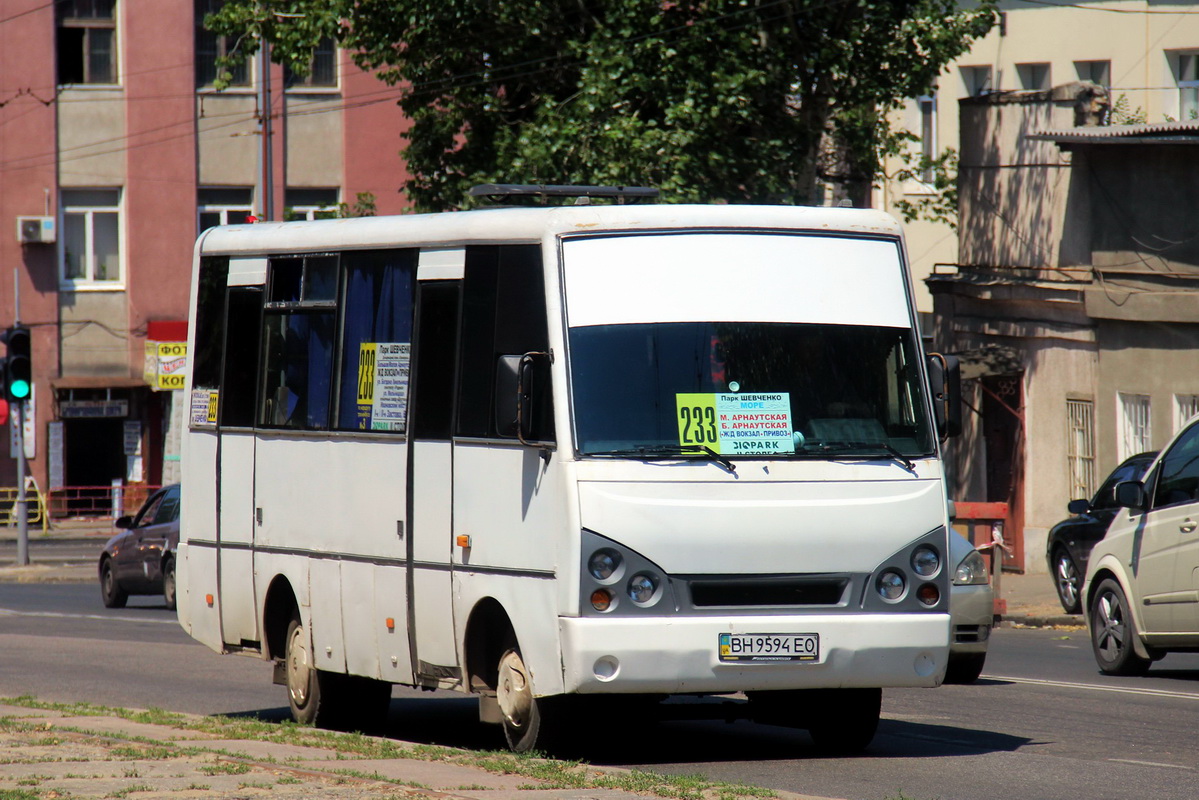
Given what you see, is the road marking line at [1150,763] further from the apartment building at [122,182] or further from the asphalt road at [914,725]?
the apartment building at [122,182]

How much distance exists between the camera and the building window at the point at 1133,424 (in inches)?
988

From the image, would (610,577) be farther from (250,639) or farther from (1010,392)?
(1010,392)

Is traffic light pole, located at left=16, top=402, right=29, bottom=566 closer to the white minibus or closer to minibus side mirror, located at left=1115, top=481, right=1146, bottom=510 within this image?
minibus side mirror, located at left=1115, top=481, right=1146, bottom=510

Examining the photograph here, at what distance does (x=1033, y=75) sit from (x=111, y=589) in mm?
22911

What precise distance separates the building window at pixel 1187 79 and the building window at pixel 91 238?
22.4 meters

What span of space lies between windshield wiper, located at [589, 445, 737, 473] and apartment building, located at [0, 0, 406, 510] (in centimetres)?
3440

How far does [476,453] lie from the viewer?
10.2 metres

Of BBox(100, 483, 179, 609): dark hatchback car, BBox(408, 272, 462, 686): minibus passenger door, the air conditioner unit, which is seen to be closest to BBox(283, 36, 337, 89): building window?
the air conditioner unit

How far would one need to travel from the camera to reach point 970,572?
47.3 ft

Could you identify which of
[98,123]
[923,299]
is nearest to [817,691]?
[923,299]

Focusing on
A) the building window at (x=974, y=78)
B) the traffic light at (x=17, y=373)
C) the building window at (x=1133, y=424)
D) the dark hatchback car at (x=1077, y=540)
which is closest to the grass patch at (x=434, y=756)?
the dark hatchback car at (x=1077, y=540)

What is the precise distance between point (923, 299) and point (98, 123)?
59.4ft

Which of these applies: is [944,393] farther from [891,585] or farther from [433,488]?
[433,488]

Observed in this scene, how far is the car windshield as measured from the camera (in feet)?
31.4
